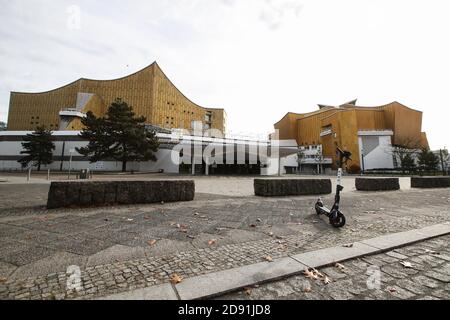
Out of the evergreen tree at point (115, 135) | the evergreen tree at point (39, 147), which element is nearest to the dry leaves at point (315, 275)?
the evergreen tree at point (115, 135)

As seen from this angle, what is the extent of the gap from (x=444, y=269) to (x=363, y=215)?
3.51 m

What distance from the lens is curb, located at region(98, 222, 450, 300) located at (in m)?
2.18

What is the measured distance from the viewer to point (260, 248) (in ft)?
11.7

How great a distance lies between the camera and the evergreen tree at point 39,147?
3834cm

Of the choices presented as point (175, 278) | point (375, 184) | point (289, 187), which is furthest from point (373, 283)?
point (375, 184)

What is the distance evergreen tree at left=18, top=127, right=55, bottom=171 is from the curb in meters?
48.6

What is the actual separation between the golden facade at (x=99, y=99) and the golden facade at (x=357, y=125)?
46.6 metres

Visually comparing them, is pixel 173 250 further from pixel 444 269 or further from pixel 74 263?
pixel 444 269

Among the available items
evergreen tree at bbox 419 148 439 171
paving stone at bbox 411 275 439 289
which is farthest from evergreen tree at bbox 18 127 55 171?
evergreen tree at bbox 419 148 439 171

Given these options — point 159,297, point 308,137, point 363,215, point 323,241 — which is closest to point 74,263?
point 159,297

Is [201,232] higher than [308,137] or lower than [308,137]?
lower

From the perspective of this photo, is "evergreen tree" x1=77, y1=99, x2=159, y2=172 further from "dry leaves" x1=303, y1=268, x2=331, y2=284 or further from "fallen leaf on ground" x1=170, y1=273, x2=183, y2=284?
"dry leaves" x1=303, y1=268, x2=331, y2=284

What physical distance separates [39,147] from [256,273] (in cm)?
4957

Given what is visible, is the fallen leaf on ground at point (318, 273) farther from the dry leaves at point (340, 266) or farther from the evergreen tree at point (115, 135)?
the evergreen tree at point (115, 135)
